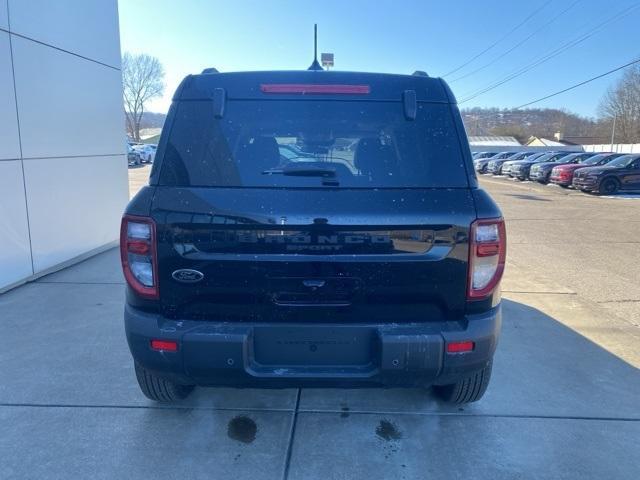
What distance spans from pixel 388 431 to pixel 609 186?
21027mm

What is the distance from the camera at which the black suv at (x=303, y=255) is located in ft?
7.57

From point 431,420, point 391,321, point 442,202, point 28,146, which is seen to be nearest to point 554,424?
point 431,420

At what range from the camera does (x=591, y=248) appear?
8.79 metres

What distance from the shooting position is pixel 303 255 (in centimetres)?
230

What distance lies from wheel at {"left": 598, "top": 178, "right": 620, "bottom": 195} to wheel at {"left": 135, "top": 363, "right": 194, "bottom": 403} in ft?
70.0

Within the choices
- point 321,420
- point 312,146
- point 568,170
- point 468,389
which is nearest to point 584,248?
point 468,389

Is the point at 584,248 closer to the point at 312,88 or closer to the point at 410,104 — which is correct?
the point at 410,104

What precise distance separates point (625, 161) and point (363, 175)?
22.6 metres

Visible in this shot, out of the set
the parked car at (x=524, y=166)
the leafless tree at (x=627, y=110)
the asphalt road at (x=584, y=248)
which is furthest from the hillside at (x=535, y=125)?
the asphalt road at (x=584, y=248)

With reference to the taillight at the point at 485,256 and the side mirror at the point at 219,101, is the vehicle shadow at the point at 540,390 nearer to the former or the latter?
the taillight at the point at 485,256

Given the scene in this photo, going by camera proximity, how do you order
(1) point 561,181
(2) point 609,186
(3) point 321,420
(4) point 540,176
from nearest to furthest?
(3) point 321,420 < (2) point 609,186 < (1) point 561,181 < (4) point 540,176

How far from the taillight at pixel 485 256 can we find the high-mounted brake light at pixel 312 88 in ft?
3.06

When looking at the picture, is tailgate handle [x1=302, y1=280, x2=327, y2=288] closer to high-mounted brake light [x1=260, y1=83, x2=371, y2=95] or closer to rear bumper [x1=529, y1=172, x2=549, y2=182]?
high-mounted brake light [x1=260, y1=83, x2=371, y2=95]

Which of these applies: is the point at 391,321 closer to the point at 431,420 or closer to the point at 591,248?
the point at 431,420
